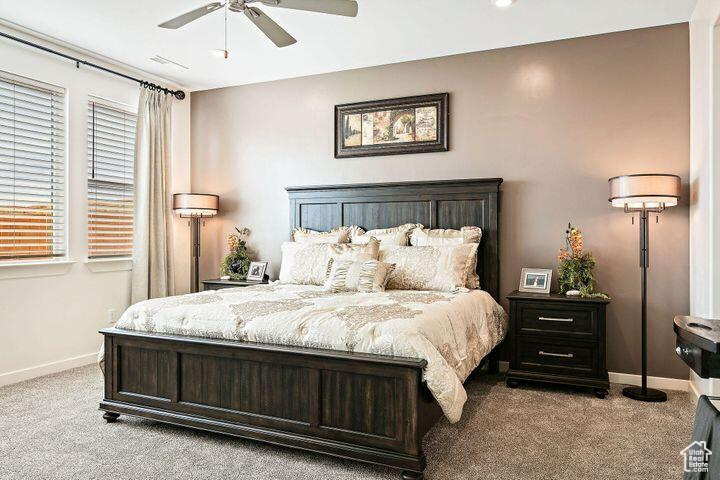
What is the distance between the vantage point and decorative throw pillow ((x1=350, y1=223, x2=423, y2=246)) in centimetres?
441

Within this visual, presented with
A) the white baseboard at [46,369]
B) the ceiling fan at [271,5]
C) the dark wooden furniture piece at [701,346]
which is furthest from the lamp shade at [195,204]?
the dark wooden furniture piece at [701,346]

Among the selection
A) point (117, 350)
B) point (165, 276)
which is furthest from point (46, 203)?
point (117, 350)

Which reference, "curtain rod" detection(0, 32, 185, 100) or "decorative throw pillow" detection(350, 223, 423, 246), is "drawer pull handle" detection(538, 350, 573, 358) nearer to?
"decorative throw pillow" detection(350, 223, 423, 246)

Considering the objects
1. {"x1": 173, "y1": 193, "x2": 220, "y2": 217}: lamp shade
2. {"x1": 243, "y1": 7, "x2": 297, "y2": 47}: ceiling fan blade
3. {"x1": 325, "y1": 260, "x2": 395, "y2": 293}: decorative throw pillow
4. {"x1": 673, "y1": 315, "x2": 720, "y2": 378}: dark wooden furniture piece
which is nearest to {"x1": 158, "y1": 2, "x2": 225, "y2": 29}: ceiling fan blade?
{"x1": 243, "y1": 7, "x2": 297, "y2": 47}: ceiling fan blade

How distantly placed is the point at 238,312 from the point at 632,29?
3708mm

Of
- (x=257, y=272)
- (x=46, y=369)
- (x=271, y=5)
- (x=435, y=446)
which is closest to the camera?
(x=435, y=446)

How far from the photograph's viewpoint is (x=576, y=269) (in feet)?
12.9

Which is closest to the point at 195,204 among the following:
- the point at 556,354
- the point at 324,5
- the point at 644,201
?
the point at 324,5

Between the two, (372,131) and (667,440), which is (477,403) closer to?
(667,440)

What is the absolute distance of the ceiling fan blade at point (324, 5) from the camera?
2798 mm

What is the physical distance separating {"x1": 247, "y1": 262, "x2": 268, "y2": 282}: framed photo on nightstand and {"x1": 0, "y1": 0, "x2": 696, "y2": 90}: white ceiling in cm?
196

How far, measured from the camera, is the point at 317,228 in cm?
505

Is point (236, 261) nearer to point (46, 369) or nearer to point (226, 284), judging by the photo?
point (226, 284)

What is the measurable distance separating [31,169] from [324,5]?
290 cm
